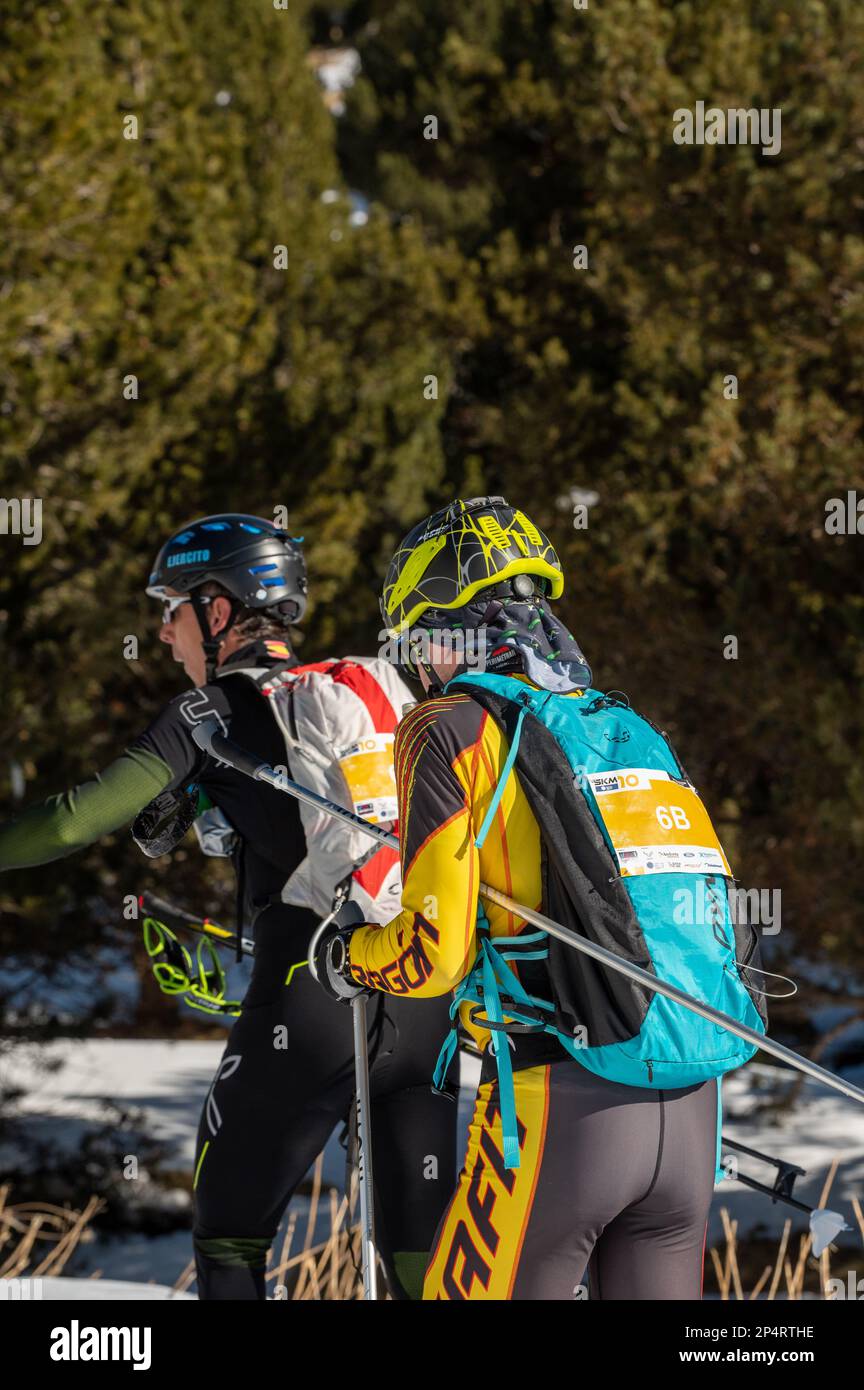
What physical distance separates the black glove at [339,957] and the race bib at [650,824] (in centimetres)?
54

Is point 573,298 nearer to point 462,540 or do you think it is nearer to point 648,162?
point 648,162

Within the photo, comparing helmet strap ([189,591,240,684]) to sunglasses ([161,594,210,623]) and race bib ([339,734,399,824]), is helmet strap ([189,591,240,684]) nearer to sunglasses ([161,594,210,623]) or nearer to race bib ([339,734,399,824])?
sunglasses ([161,594,210,623])

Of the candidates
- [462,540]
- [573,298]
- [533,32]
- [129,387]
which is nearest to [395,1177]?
[462,540]

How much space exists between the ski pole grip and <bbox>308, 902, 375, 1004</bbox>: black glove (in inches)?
17.0

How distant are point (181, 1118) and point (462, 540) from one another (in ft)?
33.9

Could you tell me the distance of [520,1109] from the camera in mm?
2189

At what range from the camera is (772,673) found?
27.2 feet

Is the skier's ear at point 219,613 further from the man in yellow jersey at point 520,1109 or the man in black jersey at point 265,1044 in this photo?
the man in yellow jersey at point 520,1109

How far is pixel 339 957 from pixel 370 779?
71 centimetres

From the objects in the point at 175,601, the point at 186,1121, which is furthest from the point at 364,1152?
the point at 186,1121

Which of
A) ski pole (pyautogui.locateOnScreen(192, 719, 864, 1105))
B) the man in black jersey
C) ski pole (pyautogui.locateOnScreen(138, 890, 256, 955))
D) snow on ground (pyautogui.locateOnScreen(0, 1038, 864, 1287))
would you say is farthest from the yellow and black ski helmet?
snow on ground (pyautogui.locateOnScreen(0, 1038, 864, 1287))

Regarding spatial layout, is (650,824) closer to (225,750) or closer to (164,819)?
(225,750)

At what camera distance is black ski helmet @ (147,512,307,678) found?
11.1ft

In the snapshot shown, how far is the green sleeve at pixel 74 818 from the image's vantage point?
9.29 ft
